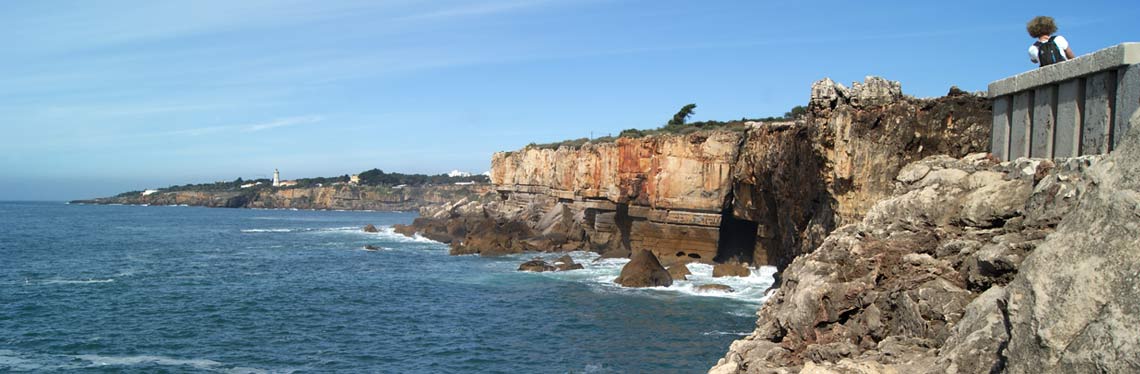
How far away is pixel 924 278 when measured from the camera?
7781 millimetres

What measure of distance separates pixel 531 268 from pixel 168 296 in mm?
17081

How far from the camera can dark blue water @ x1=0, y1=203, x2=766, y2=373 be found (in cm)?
2209

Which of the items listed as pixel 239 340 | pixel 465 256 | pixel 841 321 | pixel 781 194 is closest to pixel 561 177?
pixel 465 256

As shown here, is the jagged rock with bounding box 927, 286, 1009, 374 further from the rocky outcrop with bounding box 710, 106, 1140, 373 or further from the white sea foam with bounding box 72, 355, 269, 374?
the white sea foam with bounding box 72, 355, 269, 374

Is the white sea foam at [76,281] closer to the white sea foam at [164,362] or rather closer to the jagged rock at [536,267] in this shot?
the white sea foam at [164,362]

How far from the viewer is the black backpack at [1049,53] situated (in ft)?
28.8

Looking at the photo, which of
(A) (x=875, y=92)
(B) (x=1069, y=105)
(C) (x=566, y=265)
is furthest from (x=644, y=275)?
(B) (x=1069, y=105)

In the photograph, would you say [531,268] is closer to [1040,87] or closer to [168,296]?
[168,296]

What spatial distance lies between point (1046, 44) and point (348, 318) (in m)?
24.7

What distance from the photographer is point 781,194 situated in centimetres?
3181

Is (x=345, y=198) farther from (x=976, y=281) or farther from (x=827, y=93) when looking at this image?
(x=976, y=281)

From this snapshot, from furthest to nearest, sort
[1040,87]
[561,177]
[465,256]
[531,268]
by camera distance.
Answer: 1. [561,177]
2. [465,256]
3. [531,268]
4. [1040,87]

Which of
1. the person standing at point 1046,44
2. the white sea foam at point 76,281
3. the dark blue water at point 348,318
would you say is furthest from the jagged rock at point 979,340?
the white sea foam at point 76,281

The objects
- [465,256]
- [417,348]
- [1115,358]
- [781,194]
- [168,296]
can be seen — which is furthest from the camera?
[465,256]
